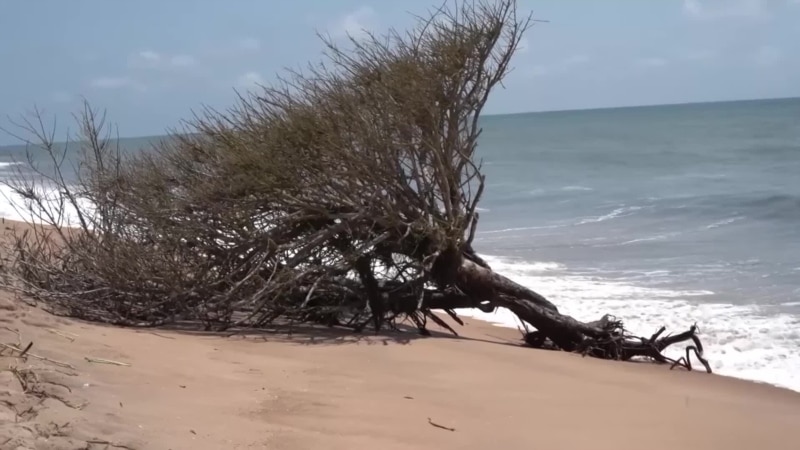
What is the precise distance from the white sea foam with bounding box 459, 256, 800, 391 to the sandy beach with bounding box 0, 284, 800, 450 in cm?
70

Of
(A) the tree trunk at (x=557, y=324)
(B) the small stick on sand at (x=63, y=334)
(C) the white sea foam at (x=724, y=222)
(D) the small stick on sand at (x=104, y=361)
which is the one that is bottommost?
(D) the small stick on sand at (x=104, y=361)

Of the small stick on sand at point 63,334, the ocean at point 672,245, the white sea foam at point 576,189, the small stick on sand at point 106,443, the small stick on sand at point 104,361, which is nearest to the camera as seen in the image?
the small stick on sand at point 106,443

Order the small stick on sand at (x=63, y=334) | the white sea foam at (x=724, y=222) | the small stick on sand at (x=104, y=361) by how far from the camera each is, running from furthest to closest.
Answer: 1. the white sea foam at (x=724, y=222)
2. the small stick on sand at (x=63, y=334)
3. the small stick on sand at (x=104, y=361)

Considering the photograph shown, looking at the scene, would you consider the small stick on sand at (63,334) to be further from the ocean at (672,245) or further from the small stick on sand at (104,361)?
the ocean at (672,245)

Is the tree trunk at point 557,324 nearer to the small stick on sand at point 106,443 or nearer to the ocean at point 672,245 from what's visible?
the ocean at point 672,245

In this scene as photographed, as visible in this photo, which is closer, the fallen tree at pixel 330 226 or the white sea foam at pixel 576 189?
the fallen tree at pixel 330 226

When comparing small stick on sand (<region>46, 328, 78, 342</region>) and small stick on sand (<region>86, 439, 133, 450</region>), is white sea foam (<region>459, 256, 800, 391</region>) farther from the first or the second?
small stick on sand (<region>86, 439, 133, 450</region>)

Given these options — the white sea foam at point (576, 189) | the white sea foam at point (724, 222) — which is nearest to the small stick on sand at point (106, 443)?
the white sea foam at point (724, 222)

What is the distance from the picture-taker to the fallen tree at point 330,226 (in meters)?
8.76

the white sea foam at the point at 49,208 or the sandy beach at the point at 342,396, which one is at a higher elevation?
the white sea foam at the point at 49,208

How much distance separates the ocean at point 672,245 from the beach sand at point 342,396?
5.96 ft

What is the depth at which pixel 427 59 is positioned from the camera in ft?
30.3

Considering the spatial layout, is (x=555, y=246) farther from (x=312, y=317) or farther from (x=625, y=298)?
(x=312, y=317)

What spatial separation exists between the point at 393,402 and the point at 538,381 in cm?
173
